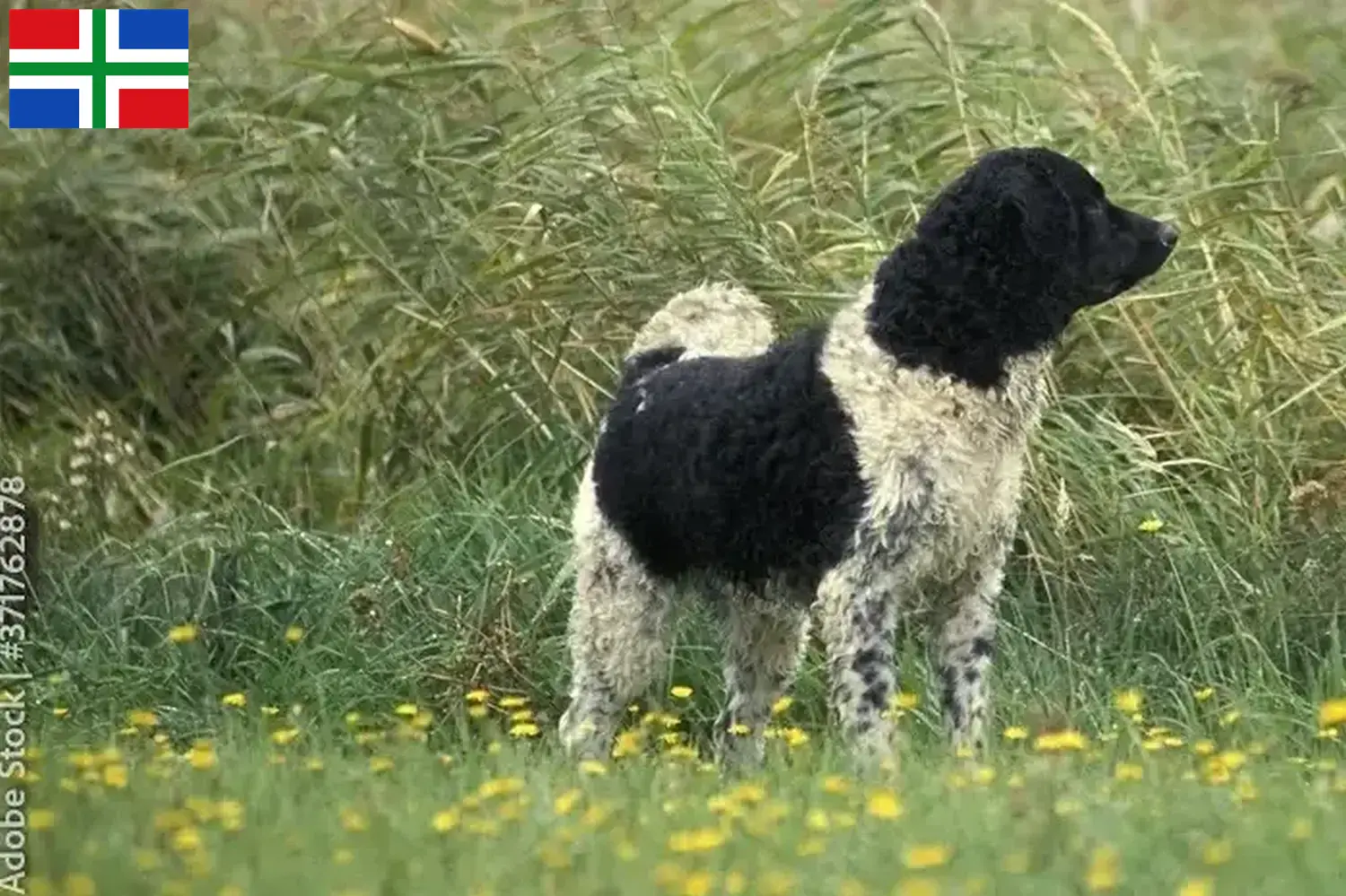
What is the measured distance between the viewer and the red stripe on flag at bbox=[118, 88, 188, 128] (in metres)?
8.08

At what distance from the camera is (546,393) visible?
7.91 meters

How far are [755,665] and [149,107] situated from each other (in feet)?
10.6

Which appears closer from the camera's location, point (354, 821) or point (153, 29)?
point (354, 821)

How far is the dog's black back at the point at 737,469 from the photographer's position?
19.4 ft

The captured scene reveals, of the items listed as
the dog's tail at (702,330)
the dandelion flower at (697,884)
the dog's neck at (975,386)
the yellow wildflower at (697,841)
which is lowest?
the dandelion flower at (697,884)

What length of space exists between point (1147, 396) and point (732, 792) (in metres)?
3.07

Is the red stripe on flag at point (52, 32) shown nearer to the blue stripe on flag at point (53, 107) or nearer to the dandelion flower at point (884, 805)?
the blue stripe on flag at point (53, 107)

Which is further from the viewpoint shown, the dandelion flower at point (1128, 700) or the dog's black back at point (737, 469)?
the dog's black back at point (737, 469)

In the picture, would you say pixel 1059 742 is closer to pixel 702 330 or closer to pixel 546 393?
pixel 702 330

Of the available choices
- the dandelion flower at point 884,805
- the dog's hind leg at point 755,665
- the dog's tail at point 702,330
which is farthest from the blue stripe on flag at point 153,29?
the dandelion flower at point 884,805

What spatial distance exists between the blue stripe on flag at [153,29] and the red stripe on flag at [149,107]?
0.16m

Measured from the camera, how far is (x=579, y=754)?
637cm

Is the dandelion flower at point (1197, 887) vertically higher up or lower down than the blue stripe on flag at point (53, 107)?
lower down

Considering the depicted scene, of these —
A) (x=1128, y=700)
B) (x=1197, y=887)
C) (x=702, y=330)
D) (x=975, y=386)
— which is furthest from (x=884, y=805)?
(x=702, y=330)
